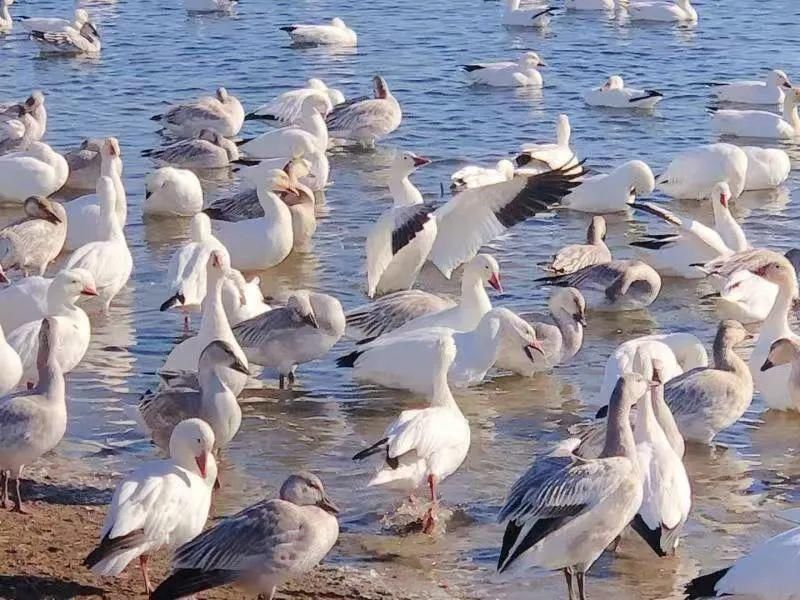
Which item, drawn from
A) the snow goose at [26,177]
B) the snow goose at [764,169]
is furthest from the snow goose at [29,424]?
the snow goose at [764,169]

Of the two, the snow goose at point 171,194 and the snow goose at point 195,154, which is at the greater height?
the snow goose at point 171,194

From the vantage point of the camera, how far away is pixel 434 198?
1412 cm

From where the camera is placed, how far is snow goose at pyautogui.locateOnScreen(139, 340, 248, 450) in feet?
25.5

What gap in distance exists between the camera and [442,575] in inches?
271

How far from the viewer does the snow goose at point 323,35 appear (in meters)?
21.7

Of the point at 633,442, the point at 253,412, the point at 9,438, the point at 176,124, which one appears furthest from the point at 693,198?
the point at 9,438

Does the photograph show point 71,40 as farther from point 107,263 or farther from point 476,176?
point 107,263

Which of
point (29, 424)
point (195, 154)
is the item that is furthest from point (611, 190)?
point (29, 424)

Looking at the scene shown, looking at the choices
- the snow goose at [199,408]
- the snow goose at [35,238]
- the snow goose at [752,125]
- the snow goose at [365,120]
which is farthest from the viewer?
the snow goose at [752,125]

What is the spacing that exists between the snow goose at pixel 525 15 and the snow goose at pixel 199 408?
16055mm

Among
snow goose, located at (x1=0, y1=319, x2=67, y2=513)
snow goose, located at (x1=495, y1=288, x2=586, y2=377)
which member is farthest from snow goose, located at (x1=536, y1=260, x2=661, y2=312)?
snow goose, located at (x1=0, y1=319, x2=67, y2=513)

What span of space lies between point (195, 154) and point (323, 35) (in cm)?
708

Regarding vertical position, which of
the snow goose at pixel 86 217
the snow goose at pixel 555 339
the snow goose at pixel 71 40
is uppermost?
the snow goose at pixel 555 339

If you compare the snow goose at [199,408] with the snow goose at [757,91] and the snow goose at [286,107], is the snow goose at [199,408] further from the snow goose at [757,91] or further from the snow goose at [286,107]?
the snow goose at [757,91]
